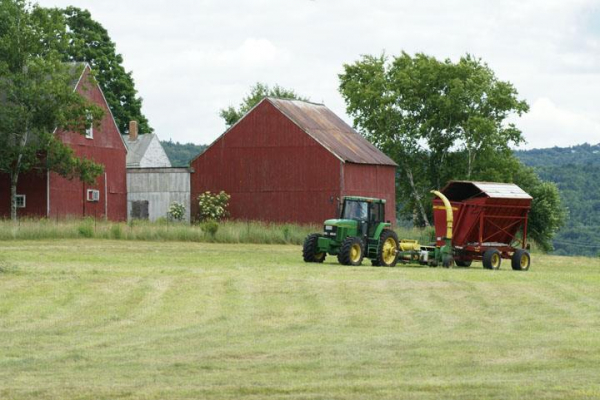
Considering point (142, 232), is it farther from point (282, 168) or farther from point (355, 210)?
point (355, 210)

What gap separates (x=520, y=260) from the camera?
41969mm

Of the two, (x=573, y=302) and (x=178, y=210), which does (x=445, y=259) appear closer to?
(x=573, y=302)

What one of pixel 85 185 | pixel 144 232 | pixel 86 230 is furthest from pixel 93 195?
pixel 86 230

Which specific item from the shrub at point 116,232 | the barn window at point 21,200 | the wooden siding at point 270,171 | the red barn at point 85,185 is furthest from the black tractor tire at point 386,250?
the barn window at point 21,200

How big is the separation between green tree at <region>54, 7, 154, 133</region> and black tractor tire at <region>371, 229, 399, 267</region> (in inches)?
1847

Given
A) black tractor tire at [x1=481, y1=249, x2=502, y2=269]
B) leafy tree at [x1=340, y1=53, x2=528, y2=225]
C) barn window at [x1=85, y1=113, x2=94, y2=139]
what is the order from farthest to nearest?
leafy tree at [x1=340, y1=53, x2=528, y2=225], barn window at [x1=85, y1=113, x2=94, y2=139], black tractor tire at [x1=481, y1=249, x2=502, y2=269]

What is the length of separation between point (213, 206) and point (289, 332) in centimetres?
4366

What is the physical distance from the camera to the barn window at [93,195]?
207 ft

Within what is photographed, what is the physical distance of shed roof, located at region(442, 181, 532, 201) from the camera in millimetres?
42281

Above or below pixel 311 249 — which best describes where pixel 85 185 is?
above

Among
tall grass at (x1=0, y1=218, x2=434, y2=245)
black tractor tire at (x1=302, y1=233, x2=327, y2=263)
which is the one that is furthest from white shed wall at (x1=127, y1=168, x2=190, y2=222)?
black tractor tire at (x1=302, y1=233, x2=327, y2=263)

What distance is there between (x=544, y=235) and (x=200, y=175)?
29.3 meters

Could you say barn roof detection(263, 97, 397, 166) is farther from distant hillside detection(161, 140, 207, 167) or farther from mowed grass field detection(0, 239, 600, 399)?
distant hillside detection(161, 140, 207, 167)

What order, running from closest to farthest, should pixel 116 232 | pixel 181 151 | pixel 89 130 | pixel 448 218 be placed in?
pixel 448 218, pixel 116 232, pixel 89 130, pixel 181 151
